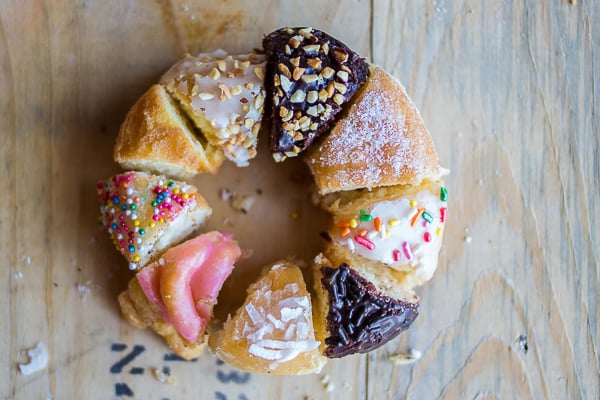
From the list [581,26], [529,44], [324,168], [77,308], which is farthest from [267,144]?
[581,26]

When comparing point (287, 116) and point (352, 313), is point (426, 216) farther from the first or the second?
point (287, 116)

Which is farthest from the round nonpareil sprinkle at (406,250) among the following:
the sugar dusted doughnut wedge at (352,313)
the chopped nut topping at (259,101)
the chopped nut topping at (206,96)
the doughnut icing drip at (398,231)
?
the chopped nut topping at (206,96)

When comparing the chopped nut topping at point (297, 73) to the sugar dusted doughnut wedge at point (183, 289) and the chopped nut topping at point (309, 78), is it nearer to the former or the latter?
the chopped nut topping at point (309, 78)

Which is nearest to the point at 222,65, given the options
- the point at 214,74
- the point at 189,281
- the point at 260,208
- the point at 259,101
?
the point at 214,74

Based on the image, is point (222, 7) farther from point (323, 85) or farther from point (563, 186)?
point (563, 186)

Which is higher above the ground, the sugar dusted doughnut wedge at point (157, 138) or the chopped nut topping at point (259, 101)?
the chopped nut topping at point (259, 101)

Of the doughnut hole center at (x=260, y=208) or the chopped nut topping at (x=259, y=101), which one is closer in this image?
the chopped nut topping at (x=259, y=101)

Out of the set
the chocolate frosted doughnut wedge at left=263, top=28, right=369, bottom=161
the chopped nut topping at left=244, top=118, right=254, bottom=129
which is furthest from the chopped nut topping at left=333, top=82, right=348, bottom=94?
the chopped nut topping at left=244, top=118, right=254, bottom=129
